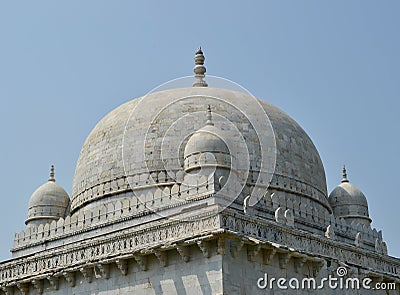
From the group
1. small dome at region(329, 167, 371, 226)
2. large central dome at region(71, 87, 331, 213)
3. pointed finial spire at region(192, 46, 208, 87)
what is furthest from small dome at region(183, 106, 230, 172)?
small dome at region(329, 167, 371, 226)

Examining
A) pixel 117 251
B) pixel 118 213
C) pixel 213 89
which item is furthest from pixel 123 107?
pixel 117 251

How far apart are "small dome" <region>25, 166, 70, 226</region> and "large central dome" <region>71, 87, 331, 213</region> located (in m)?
0.56

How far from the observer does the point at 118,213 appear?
21.0 m

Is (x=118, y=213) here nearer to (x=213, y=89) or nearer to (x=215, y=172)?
(x=215, y=172)

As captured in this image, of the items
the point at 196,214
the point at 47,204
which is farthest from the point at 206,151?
the point at 47,204

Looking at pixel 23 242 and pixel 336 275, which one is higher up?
pixel 23 242

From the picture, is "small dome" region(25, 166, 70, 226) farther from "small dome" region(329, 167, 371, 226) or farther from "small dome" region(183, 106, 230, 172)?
"small dome" region(329, 167, 371, 226)

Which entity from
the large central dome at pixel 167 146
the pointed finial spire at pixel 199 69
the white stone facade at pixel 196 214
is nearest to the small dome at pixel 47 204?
the white stone facade at pixel 196 214

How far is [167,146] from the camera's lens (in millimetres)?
23016

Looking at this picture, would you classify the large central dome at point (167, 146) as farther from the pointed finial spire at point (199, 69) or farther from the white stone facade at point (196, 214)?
the pointed finial spire at point (199, 69)

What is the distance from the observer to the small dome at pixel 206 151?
20609 mm

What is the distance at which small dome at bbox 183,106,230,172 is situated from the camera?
20.6 metres

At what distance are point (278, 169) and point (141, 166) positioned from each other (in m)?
4.22

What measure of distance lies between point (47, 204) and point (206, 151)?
6866 millimetres
